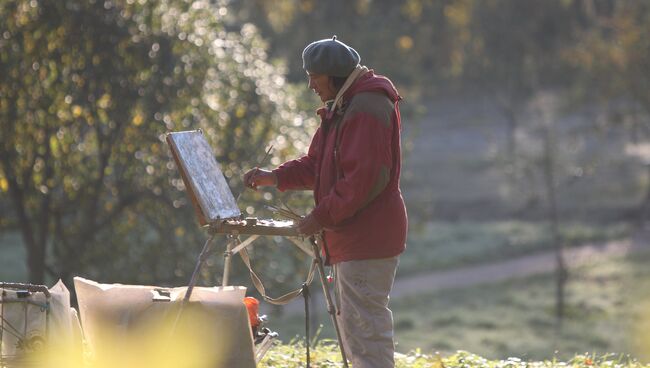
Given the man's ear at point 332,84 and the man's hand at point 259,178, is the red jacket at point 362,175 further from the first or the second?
the man's hand at point 259,178

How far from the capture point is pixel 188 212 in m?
13.1

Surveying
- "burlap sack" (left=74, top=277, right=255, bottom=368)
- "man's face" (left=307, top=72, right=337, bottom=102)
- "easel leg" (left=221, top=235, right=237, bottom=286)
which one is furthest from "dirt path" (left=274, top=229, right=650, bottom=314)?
"man's face" (left=307, top=72, right=337, bottom=102)

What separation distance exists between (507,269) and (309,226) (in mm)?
19745

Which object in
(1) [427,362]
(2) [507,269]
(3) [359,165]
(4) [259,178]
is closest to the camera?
(3) [359,165]

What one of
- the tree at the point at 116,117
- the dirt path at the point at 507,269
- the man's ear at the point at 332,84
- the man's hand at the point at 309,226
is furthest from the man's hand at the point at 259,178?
the dirt path at the point at 507,269

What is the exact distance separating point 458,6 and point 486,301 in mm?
7793

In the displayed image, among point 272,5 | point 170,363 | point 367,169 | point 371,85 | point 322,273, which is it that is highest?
point 272,5

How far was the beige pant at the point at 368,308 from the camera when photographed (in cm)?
541

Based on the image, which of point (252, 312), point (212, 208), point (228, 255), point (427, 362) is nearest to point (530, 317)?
point (427, 362)

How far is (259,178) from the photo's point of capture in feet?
19.3

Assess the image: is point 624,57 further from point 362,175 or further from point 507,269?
point 362,175

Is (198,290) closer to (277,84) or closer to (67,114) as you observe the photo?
(67,114)

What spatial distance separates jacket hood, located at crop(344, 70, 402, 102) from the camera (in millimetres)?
5246

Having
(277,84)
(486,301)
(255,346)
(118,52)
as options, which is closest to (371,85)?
(255,346)
